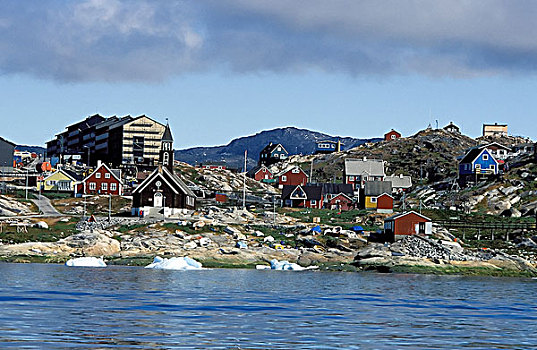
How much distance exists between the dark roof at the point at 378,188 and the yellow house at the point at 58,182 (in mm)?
49557

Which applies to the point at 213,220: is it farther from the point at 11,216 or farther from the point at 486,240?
the point at 486,240

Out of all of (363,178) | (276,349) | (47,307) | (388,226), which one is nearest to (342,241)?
(388,226)

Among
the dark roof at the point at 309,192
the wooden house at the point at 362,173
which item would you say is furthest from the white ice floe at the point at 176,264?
the wooden house at the point at 362,173

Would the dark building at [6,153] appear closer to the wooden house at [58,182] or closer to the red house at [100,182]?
the wooden house at [58,182]

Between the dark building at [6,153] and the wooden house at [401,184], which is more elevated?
the dark building at [6,153]

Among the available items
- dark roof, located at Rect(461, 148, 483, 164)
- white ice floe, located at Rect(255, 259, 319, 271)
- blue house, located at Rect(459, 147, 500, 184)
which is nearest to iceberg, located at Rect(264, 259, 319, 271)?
white ice floe, located at Rect(255, 259, 319, 271)

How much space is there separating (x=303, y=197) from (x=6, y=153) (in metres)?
69.7

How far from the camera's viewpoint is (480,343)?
984 inches

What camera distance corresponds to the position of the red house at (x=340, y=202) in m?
125

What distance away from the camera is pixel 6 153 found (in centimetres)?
15625

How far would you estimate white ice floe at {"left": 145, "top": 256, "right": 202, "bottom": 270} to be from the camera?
6489 centimetres

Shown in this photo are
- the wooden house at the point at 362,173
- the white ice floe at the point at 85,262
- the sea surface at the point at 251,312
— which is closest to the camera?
the sea surface at the point at 251,312

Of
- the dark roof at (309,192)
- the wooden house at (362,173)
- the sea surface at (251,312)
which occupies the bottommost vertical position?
the sea surface at (251,312)

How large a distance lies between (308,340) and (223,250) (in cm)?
4867
